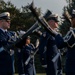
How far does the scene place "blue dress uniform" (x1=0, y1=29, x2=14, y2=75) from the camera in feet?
36.1

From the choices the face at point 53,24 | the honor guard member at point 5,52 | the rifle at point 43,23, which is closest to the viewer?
the rifle at point 43,23

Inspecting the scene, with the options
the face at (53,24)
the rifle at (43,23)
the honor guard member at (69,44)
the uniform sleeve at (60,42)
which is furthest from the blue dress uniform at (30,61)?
the uniform sleeve at (60,42)

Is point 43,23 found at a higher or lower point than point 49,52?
higher

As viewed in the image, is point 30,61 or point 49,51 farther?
point 30,61

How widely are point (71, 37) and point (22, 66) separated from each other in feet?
24.6

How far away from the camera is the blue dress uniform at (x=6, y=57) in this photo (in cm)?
1099

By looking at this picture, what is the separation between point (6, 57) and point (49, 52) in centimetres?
135

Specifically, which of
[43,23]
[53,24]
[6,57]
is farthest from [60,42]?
[53,24]

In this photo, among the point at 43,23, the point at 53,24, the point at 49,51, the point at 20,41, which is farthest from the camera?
the point at 49,51

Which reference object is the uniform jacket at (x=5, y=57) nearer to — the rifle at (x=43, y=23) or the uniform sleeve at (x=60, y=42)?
the rifle at (x=43, y=23)

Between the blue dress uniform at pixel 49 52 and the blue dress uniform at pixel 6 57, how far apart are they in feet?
3.37

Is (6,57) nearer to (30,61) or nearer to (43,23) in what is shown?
(43,23)

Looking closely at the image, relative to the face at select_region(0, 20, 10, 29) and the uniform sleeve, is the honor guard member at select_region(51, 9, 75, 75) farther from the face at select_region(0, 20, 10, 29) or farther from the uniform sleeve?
the face at select_region(0, 20, 10, 29)

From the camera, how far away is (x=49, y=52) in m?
11.9
